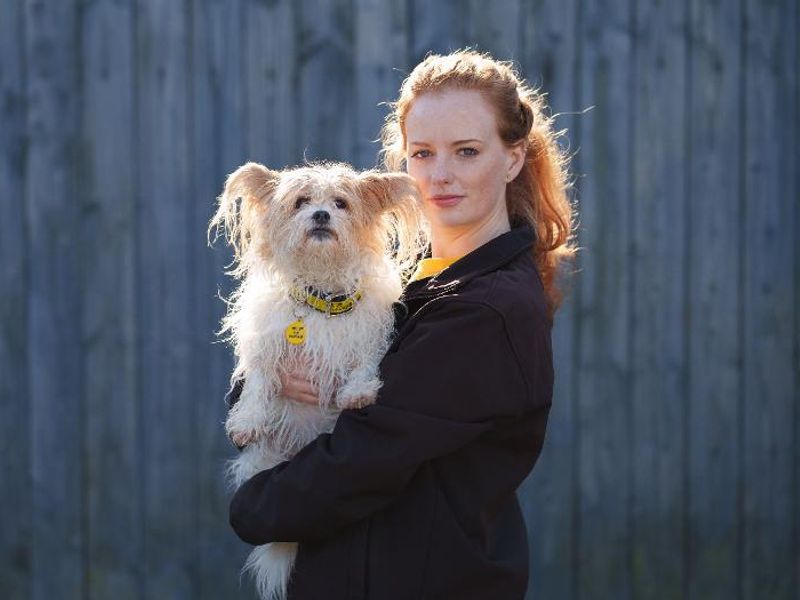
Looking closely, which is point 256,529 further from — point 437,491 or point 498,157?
point 498,157

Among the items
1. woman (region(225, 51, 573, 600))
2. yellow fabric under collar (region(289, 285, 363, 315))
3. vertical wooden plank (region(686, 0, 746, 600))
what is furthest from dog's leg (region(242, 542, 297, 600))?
vertical wooden plank (region(686, 0, 746, 600))

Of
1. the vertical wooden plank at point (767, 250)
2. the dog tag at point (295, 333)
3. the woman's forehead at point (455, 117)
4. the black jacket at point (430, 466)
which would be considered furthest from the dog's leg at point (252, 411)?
the vertical wooden plank at point (767, 250)

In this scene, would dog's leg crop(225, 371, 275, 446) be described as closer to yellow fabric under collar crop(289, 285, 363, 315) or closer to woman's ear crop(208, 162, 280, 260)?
yellow fabric under collar crop(289, 285, 363, 315)

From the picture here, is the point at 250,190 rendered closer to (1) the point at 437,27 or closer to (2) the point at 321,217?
(2) the point at 321,217

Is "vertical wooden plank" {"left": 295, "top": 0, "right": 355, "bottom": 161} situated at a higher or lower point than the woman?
higher

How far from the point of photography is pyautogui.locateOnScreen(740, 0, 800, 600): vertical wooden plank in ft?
15.0

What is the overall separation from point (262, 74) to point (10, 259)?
1311 mm

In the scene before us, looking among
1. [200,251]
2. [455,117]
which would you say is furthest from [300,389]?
[200,251]

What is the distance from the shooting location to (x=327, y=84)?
14.1ft

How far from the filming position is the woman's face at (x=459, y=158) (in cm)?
251

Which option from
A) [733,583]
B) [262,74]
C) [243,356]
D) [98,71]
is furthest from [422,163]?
[733,583]

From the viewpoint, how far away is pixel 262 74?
4.29m

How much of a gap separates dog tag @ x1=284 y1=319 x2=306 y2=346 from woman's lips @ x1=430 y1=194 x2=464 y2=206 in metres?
0.50

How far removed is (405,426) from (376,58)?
2.54m
